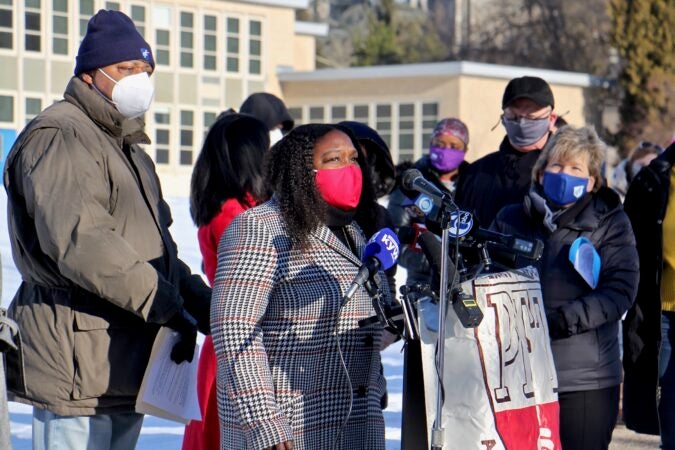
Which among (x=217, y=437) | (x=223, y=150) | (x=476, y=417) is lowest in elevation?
(x=217, y=437)

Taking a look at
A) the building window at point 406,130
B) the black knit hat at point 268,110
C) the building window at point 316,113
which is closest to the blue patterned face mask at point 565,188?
the black knit hat at point 268,110

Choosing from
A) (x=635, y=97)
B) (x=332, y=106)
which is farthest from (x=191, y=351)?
(x=635, y=97)

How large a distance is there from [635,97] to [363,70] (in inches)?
463

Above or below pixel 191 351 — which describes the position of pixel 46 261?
above

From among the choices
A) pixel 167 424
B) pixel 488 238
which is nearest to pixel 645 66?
pixel 167 424

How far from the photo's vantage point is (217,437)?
562 centimetres

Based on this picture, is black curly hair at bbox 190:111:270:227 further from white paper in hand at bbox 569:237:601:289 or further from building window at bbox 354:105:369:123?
building window at bbox 354:105:369:123

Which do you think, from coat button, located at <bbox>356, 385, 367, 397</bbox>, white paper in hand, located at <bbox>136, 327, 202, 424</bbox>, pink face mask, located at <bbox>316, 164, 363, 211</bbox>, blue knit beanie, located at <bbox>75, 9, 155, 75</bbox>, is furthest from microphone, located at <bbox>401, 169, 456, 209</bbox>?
blue knit beanie, located at <bbox>75, 9, 155, 75</bbox>

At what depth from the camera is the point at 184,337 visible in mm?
4570

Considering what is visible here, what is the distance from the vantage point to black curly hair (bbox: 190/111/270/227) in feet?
18.6

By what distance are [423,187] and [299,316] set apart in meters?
0.67

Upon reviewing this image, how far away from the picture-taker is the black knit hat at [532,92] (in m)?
6.29

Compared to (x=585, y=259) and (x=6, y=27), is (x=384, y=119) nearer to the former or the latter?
(x=6, y=27)

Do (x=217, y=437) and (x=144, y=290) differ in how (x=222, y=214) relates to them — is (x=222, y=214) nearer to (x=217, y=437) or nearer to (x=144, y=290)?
(x=217, y=437)
